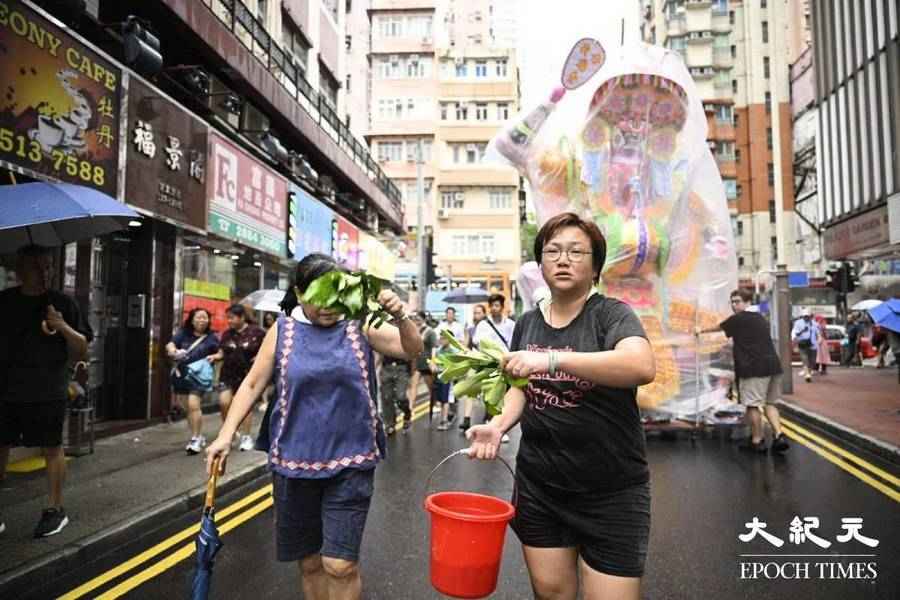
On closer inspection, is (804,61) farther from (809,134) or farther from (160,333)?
(160,333)

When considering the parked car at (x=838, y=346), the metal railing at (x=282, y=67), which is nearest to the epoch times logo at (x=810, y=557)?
the metal railing at (x=282, y=67)

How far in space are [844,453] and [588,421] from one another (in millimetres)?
6736

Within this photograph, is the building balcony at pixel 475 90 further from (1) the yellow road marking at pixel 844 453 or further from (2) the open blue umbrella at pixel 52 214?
(2) the open blue umbrella at pixel 52 214

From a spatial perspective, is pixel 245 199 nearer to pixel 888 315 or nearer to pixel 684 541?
pixel 684 541

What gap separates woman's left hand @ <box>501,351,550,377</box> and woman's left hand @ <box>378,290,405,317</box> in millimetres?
759

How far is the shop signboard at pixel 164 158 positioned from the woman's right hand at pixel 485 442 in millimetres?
7389

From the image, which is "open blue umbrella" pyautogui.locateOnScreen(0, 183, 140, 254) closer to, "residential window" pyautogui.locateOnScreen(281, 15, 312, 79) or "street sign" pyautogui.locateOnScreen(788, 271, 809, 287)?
"residential window" pyautogui.locateOnScreen(281, 15, 312, 79)

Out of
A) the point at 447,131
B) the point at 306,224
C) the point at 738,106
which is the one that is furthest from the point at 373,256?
the point at 738,106

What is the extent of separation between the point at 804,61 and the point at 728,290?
2621cm

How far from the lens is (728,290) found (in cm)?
805

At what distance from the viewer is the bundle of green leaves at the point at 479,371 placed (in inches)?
99.6

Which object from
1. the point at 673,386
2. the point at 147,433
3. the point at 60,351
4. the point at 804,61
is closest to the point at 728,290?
the point at 673,386

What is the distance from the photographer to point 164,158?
915 cm

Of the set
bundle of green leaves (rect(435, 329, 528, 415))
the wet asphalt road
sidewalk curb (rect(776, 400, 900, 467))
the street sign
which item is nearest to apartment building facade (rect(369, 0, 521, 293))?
the street sign
